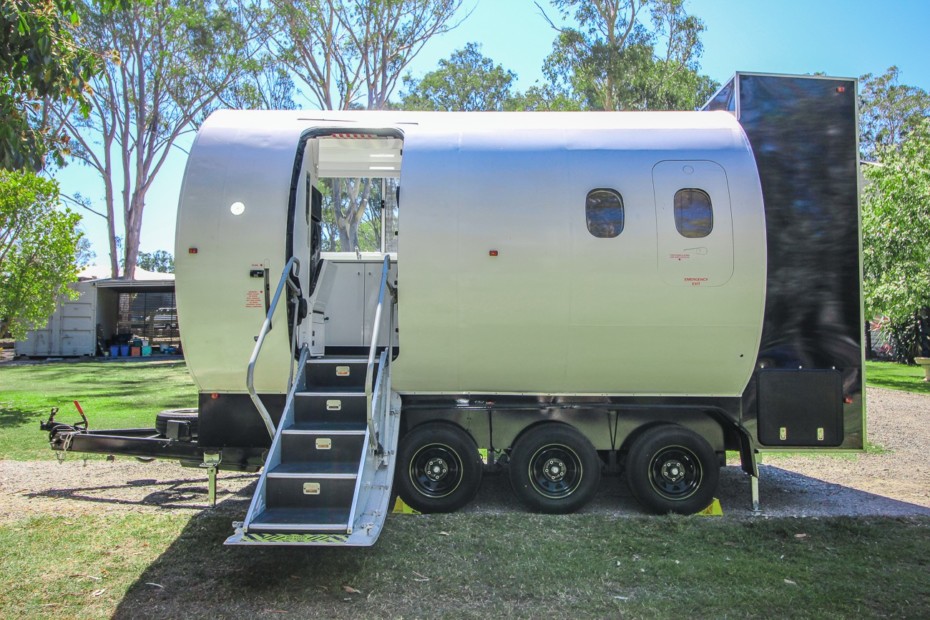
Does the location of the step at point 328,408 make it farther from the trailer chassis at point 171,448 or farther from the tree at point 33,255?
the tree at point 33,255

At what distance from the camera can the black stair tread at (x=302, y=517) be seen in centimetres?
509

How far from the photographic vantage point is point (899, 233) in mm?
17891

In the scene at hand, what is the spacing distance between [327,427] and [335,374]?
73cm

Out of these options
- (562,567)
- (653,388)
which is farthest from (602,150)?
(562,567)

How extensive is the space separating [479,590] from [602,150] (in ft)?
13.5

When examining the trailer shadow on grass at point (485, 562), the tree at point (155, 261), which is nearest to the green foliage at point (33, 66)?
the trailer shadow on grass at point (485, 562)

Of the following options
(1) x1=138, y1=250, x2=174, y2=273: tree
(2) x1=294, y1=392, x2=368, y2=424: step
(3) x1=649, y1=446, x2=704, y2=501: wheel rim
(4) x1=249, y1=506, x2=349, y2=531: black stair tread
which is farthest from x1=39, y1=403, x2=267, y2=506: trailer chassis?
(1) x1=138, y1=250, x2=174, y2=273: tree

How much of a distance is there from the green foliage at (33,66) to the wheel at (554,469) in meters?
4.80

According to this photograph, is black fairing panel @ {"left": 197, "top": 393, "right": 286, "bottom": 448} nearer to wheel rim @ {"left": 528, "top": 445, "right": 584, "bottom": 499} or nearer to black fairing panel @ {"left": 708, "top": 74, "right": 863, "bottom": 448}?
wheel rim @ {"left": 528, "top": 445, "right": 584, "bottom": 499}

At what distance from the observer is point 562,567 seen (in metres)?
5.29

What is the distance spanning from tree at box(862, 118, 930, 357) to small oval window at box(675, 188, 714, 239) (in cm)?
1398

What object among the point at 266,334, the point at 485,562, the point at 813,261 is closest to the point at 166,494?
the point at 266,334

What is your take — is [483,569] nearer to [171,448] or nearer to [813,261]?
[171,448]

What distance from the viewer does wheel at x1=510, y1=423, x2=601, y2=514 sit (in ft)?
21.9
